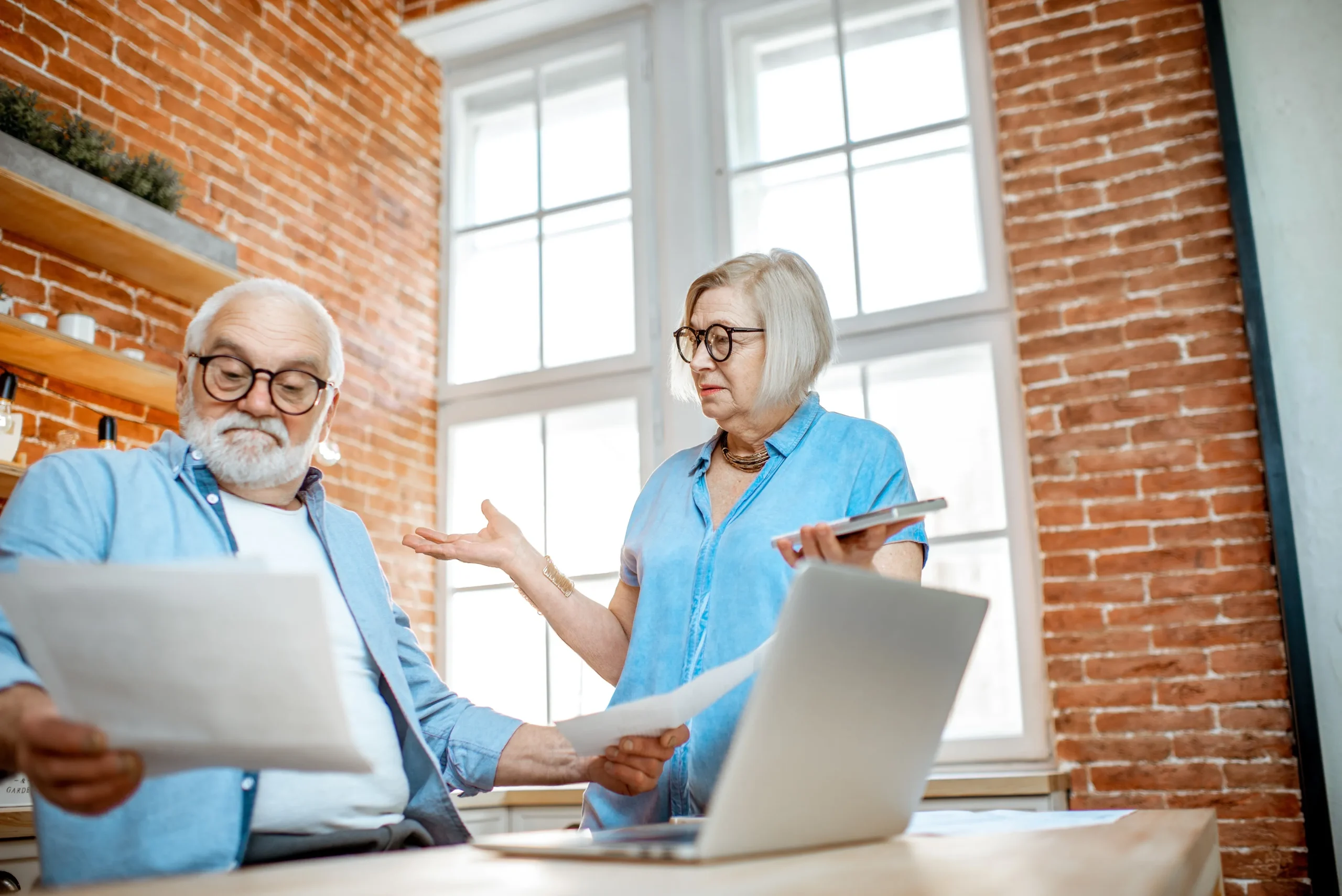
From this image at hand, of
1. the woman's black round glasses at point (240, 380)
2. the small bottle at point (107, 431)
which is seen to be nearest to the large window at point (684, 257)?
the small bottle at point (107, 431)

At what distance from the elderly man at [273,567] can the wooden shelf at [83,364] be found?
1.20 metres

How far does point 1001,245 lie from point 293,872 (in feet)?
11.3

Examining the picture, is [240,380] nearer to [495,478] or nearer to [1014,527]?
[1014,527]

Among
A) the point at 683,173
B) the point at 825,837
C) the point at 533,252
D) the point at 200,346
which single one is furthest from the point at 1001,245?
the point at 825,837

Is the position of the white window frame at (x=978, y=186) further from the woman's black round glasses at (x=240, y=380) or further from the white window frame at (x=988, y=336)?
the woman's black round glasses at (x=240, y=380)

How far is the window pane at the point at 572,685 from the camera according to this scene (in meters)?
4.11

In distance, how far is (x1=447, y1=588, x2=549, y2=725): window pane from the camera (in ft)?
13.8

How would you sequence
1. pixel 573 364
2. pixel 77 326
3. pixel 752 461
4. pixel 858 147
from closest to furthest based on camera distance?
pixel 752 461, pixel 77 326, pixel 858 147, pixel 573 364

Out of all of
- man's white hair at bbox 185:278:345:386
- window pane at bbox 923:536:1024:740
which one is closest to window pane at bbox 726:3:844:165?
window pane at bbox 923:536:1024:740

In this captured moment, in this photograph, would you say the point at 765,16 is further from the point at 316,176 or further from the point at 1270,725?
the point at 1270,725

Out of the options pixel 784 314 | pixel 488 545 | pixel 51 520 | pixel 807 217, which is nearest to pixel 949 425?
pixel 807 217

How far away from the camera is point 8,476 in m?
2.60

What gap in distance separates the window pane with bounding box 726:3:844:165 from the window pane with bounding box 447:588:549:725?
197 centimetres

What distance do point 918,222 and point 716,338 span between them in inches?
93.5
